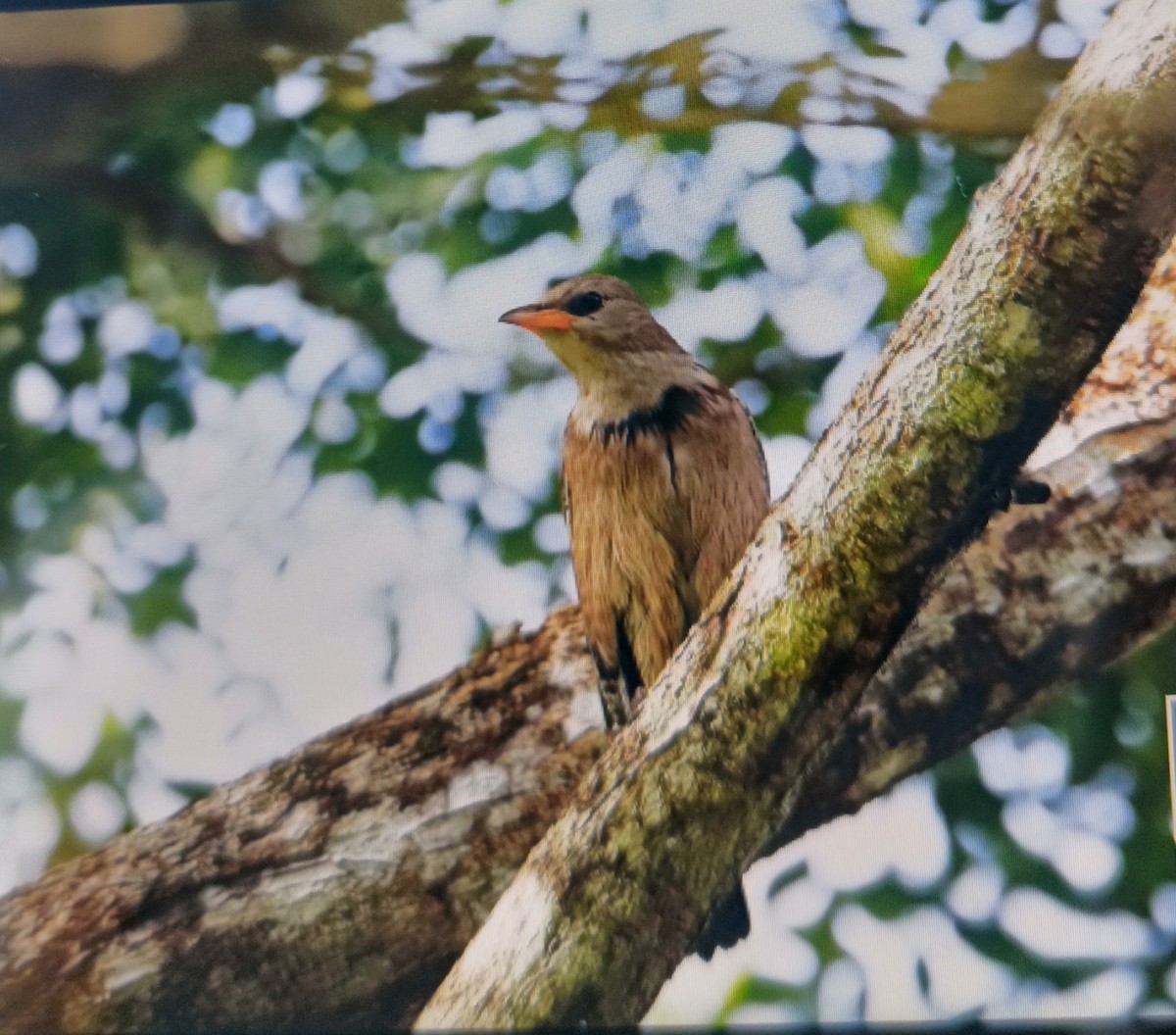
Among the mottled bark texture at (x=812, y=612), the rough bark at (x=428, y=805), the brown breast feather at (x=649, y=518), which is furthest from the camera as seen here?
the brown breast feather at (x=649, y=518)

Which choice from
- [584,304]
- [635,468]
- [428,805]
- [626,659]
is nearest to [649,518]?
[635,468]

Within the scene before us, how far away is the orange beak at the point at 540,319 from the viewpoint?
5.00 feet

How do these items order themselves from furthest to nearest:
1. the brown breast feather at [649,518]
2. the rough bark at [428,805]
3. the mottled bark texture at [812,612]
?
1. the brown breast feather at [649,518]
2. the rough bark at [428,805]
3. the mottled bark texture at [812,612]

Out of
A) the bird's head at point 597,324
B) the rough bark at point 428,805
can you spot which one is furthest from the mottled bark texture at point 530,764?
the bird's head at point 597,324

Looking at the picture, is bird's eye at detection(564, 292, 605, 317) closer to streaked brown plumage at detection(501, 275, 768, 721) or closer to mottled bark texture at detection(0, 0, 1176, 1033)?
streaked brown plumage at detection(501, 275, 768, 721)

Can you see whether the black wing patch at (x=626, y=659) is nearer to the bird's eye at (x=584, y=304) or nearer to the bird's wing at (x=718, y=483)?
the bird's wing at (x=718, y=483)

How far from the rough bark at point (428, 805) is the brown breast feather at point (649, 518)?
140mm

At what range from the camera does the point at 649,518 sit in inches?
59.8

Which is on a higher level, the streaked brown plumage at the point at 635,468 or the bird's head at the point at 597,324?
the bird's head at the point at 597,324

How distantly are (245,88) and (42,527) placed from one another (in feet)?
2.13

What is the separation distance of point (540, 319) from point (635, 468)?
22 cm

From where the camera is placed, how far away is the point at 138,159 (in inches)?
64.6

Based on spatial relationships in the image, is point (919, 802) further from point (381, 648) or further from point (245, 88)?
point (245, 88)

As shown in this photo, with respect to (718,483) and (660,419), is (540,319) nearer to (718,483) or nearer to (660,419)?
(660,419)
